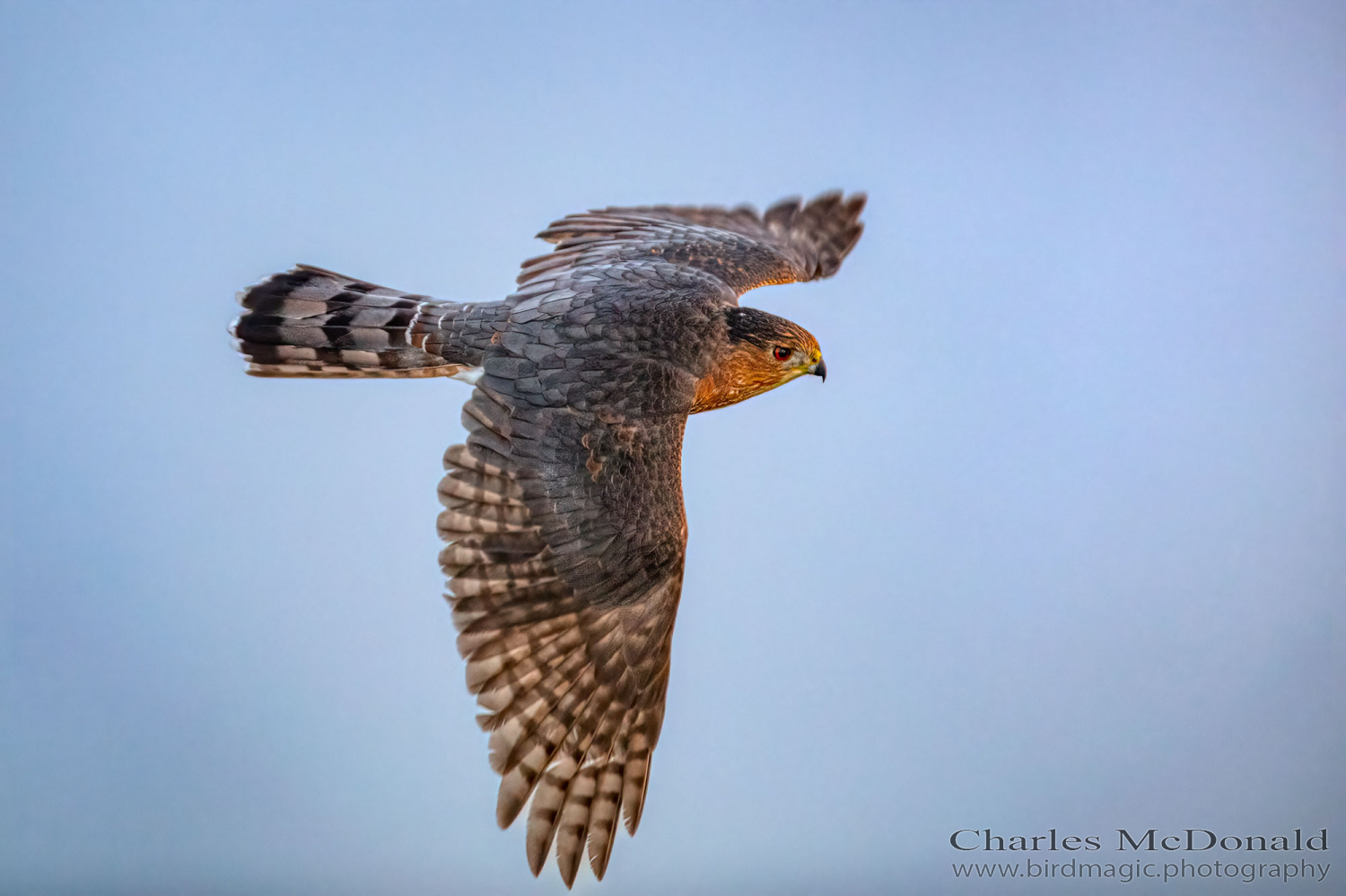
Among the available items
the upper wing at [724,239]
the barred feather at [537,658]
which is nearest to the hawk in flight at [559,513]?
the barred feather at [537,658]

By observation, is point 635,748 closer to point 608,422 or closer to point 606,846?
point 606,846

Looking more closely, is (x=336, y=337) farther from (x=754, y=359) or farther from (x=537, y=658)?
(x=754, y=359)

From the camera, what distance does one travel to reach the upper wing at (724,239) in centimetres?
329

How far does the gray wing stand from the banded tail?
196mm

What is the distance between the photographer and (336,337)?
9.17ft

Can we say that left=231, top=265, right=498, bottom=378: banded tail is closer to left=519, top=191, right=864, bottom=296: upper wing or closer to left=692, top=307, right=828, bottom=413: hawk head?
left=519, top=191, right=864, bottom=296: upper wing

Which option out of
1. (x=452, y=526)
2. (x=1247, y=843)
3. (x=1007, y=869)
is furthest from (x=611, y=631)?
(x=1247, y=843)

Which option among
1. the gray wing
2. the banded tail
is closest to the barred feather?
the gray wing

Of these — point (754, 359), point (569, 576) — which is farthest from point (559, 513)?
point (754, 359)

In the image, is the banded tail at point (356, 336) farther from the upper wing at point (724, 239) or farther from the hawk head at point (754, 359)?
the hawk head at point (754, 359)

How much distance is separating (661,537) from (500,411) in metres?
0.50

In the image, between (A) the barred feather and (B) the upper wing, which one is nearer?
(A) the barred feather

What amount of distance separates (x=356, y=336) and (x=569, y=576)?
0.87 metres

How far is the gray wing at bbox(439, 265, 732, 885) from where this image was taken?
2.53 m
